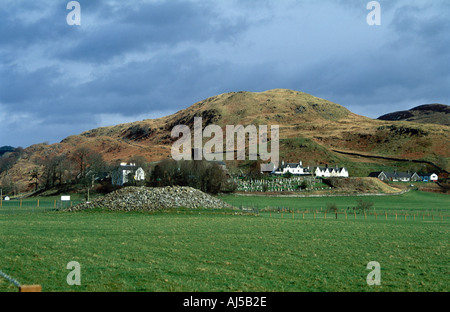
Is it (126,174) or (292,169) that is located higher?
(292,169)

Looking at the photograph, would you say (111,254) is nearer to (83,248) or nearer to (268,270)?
(83,248)

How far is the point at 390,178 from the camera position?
474ft

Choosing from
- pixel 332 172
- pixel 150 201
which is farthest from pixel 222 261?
pixel 332 172

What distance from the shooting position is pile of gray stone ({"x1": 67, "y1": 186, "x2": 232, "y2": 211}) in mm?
54250

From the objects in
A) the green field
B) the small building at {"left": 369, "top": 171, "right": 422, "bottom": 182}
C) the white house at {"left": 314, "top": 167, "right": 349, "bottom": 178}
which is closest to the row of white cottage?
the white house at {"left": 314, "top": 167, "right": 349, "bottom": 178}

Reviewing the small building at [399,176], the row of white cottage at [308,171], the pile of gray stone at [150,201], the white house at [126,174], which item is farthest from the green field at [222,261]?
the small building at [399,176]

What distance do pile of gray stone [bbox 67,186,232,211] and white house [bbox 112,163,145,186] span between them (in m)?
56.6

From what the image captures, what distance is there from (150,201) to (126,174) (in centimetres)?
6505

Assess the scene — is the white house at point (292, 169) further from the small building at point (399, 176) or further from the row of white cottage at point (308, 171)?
the small building at point (399, 176)

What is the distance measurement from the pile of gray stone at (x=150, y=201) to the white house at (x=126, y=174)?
56641 millimetres

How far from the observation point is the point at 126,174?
11762 cm

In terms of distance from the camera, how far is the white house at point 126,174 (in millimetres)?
115381

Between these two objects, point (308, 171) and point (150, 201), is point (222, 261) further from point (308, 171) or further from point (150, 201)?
point (308, 171)
